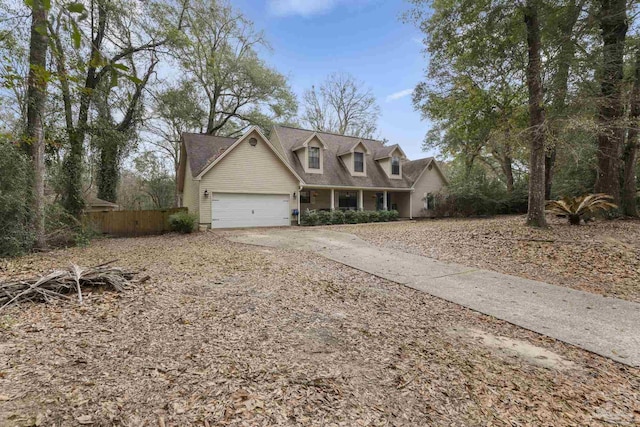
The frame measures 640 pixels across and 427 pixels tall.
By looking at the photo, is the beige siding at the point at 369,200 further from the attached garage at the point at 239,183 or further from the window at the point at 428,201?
the attached garage at the point at 239,183

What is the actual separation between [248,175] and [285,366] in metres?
13.9

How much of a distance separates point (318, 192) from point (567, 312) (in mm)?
15888

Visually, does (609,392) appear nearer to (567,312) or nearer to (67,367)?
(567,312)

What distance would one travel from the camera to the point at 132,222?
1441cm

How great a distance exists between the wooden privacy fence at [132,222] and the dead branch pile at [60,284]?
34.7 feet

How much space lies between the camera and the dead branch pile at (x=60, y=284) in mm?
Answer: 3795

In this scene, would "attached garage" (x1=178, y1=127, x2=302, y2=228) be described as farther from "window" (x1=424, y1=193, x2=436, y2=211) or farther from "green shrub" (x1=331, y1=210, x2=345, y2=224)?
"window" (x1=424, y1=193, x2=436, y2=211)

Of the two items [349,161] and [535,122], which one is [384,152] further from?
[535,122]

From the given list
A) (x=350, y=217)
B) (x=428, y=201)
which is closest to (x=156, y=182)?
(x=350, y=217)

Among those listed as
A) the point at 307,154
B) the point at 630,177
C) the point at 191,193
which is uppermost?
the point at 307,154

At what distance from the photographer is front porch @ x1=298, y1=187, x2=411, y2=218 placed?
1895 centimetres

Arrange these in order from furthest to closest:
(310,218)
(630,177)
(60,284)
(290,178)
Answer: (310,218), (290,178), (630,177), (60,284)

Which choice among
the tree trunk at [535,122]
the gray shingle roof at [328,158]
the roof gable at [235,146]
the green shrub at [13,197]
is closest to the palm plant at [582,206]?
the tree trunk at [535,122]

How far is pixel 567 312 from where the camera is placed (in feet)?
14.3
